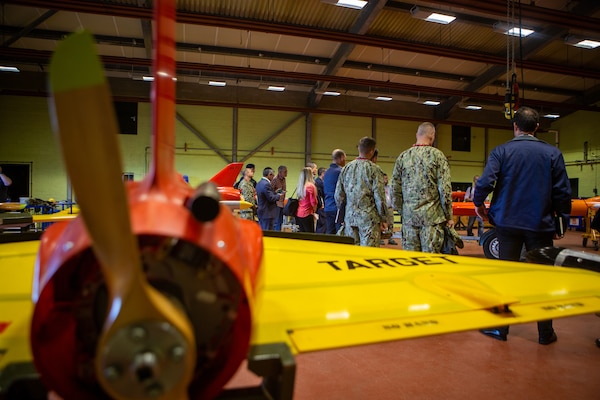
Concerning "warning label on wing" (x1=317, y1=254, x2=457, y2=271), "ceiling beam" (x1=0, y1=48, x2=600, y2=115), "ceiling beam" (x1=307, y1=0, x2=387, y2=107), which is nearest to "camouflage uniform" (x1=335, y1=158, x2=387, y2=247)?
"warning label on wing" (x1=317, y1=254, x2=457, y2=271)

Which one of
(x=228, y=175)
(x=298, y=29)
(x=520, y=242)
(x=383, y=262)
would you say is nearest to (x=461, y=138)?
(x=298, y=29)

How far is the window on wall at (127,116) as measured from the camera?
51.8ft

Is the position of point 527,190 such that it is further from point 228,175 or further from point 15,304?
point 228,175

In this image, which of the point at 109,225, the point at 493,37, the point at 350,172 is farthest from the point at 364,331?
the point at 493,37

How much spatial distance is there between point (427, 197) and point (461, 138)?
59.8 feet

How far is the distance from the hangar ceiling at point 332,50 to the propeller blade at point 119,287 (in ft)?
30.3

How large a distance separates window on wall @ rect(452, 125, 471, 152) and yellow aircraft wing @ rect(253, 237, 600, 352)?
1972cm

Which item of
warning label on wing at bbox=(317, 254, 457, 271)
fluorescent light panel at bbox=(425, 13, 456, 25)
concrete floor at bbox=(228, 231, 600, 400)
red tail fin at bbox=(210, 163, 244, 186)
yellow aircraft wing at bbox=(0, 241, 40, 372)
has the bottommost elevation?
concrete floor at bbox=(228, 231, 600, 400)

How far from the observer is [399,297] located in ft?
4.31

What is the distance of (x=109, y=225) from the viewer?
2.11 feet

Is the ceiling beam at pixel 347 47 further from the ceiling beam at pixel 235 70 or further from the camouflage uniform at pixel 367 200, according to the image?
the camouflage uniform at pixel 367 200

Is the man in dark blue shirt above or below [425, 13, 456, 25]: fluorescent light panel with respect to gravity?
below

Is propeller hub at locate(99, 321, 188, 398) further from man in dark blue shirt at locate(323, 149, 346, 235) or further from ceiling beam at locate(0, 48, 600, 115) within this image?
ceiling beam at locate(0, 48, 600, 115)

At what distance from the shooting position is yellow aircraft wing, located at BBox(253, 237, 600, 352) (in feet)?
3.26
